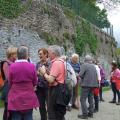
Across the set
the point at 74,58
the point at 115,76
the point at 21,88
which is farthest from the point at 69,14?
the point at 21,88

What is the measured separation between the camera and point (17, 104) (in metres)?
8.25

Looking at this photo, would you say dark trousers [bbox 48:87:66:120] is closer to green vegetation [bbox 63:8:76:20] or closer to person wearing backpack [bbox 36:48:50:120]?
person wearing backpack [bbox 36:48:50:120]

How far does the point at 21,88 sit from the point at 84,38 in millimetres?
20877

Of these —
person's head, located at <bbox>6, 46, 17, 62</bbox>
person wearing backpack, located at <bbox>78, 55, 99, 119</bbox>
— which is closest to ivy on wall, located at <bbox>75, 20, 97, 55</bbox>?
person wearing backpack, located at <bbox>78, 55, 99, 119</bbox>

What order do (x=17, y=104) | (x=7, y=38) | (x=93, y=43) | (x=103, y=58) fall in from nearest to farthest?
1. (x=17, y=104)
2. (x=7, y=38)
3. (x=93, y=43)
4. (x=103, y=58)

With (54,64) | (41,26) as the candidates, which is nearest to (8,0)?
(41,26)

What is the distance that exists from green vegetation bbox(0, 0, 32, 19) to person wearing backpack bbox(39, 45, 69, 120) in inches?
419

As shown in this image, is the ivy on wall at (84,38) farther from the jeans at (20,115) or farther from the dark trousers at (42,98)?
the jeans at (20,115)

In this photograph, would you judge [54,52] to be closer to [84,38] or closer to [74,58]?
[74,58]

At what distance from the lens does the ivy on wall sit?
90.6 ft

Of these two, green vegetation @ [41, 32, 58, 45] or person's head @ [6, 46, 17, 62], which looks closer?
person's head @ [6, 46, 17, 62]

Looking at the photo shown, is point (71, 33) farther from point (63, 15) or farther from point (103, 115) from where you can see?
point (103, 115)

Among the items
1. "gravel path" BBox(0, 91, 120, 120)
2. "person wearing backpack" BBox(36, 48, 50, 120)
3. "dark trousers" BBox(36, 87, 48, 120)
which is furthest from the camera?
"gravel path" BBox(0, 91, 120, 120)

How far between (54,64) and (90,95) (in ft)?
12.6
